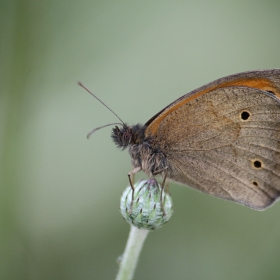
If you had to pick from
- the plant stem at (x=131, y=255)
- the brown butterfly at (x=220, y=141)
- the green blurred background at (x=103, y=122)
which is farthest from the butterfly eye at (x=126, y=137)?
the green blurred background at (x=103, y=122)

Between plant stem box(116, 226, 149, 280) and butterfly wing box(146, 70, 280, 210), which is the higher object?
butterfly wing box(146, 70, 280, 210)

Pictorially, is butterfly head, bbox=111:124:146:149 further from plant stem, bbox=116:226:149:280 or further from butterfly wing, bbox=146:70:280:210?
plant stem, bbox=116:226:149:280

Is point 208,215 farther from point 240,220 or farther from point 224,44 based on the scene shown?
point 224,44

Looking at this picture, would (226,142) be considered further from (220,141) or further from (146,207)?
(146,207)

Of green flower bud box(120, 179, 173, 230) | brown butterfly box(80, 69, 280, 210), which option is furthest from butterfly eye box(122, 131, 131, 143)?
green flower bud box(120, 179, 173, 230)

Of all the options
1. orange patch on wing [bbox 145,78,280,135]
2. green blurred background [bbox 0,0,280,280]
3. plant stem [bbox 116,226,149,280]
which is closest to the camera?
plant stem [bbox 116,226,149,280]

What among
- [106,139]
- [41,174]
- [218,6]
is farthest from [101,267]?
[218,6]

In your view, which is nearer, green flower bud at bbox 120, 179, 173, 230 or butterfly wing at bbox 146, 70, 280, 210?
green flower bud at bbox 120, 179, 173, 230

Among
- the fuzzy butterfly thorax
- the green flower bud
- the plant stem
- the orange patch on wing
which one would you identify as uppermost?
the orange patch on wing
